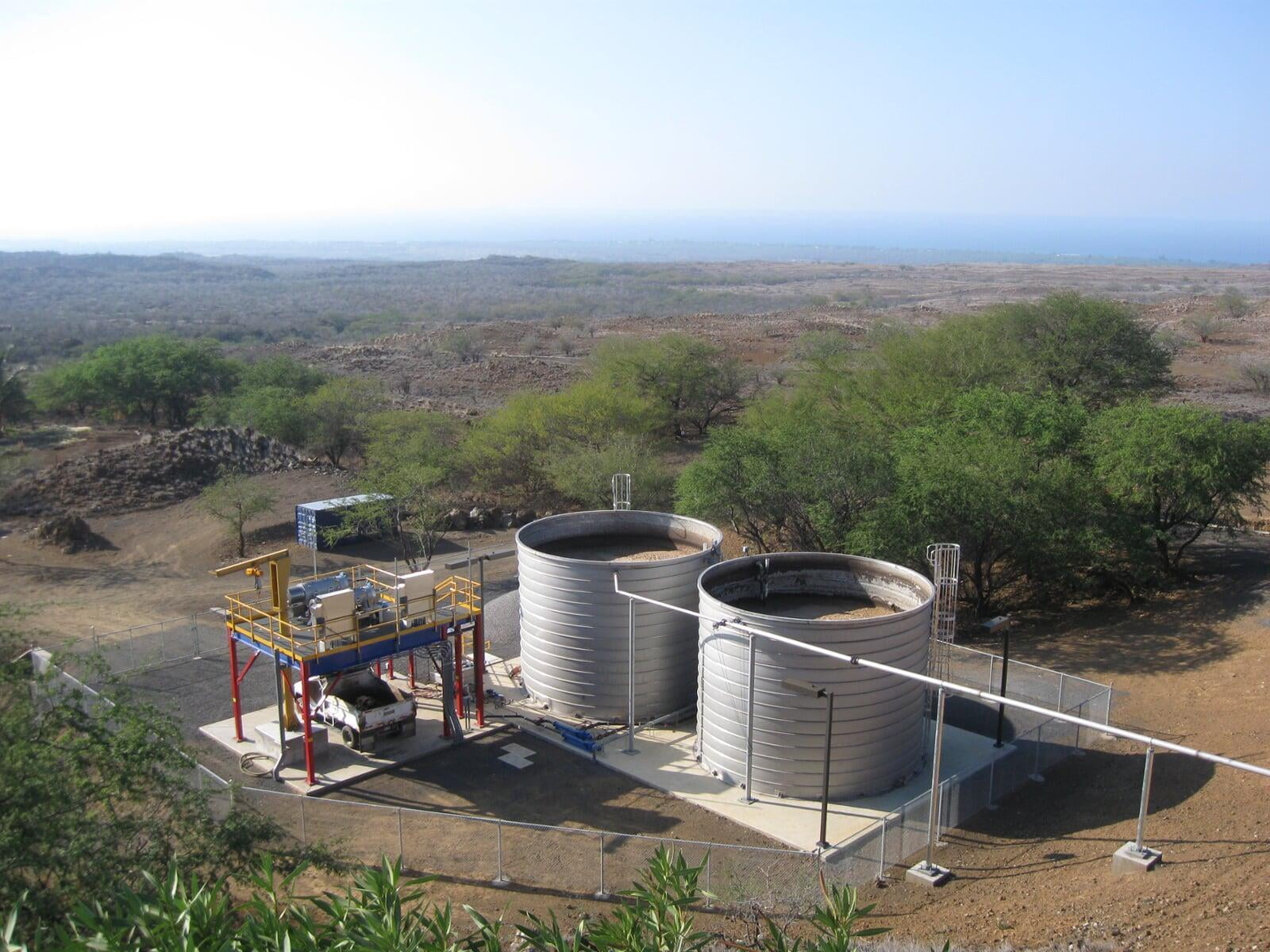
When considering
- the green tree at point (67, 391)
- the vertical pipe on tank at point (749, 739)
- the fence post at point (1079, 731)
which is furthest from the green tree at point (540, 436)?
the green tree at point (67, 391)

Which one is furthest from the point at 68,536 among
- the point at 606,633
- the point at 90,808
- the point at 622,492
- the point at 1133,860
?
the point at 1133,860

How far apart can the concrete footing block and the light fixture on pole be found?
1474 millimetres

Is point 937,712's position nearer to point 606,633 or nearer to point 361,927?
point 606,633

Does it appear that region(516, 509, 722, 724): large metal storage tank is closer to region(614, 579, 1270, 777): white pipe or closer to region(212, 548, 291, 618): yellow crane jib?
region(614, 579, 1270, 777): white pipe

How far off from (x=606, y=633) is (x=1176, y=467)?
1693 centimetres

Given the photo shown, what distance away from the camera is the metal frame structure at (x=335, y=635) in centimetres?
1930

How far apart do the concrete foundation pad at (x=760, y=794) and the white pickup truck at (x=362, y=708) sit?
88.0 inches

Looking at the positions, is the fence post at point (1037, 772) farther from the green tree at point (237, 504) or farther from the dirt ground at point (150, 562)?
the green tree at point (237, 504)

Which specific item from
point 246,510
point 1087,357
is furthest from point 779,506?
point 1087,357

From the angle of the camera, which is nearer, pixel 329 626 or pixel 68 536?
Answer: pixel 329 626

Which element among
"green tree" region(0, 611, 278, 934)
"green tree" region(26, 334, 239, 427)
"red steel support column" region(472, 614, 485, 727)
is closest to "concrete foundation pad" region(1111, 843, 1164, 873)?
"green tree" region(0, 611, 278, 934)

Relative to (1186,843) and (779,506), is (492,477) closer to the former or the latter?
(779,506)

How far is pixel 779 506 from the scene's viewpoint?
3056 centimetres

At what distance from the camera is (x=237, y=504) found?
122ft
